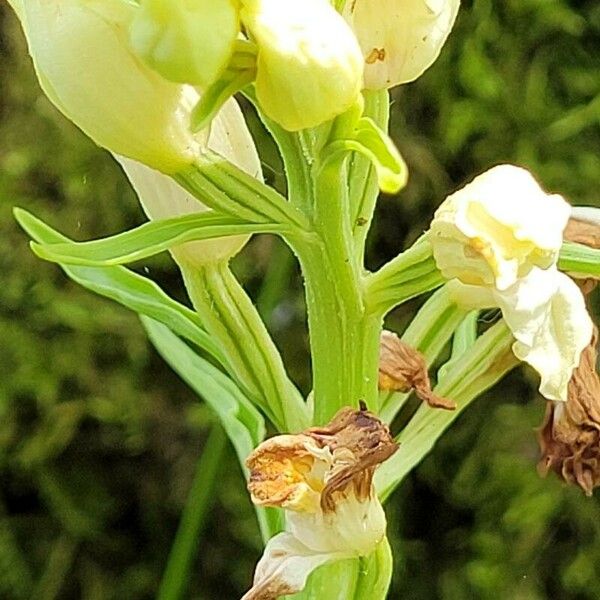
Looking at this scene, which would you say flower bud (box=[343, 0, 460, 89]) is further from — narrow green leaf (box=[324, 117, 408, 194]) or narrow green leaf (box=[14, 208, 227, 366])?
narrow green leaf (box=[14, 208, 227, 366])

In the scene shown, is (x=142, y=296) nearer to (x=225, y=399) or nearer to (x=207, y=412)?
(x=225, y=399)

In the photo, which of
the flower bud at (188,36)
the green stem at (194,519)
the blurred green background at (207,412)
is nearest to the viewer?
the flower bud at (188,36)

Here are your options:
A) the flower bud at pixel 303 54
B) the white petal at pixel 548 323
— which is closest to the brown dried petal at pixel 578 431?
the white petal at pixel 548 323

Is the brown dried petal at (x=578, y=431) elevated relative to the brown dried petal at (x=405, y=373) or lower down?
lower down

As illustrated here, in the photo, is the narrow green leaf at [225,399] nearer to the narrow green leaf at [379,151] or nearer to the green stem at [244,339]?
the green stem at [244,339]

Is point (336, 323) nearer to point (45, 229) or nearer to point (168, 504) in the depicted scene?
point (45, 229)

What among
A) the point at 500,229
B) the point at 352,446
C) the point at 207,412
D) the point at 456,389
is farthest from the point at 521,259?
the point at 207,412
